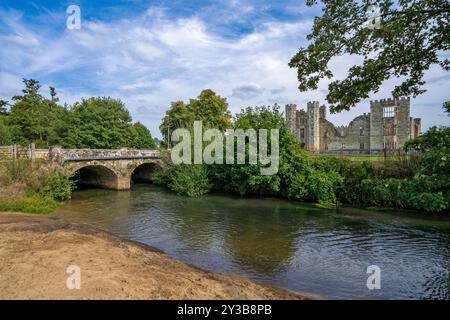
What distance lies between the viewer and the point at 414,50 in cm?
834

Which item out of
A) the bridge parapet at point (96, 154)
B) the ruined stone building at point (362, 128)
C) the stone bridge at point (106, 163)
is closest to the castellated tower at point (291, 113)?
the ruined stone building at point (362, 128)

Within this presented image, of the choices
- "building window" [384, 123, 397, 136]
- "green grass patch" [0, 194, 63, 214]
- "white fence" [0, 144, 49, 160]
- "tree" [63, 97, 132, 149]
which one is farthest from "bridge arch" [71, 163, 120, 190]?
"building window" [384, 123, 397, 136]

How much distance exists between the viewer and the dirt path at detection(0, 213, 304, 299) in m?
7.02

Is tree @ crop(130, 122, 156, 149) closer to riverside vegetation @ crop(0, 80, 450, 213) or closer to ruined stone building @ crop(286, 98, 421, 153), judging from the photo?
riverside vegetation @ crop(0, 80, 450, 213)

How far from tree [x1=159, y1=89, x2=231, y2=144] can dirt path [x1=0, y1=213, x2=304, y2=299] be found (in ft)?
101

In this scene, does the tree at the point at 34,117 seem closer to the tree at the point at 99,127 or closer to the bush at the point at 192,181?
the tree at the point at 99,127

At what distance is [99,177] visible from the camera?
108 feet

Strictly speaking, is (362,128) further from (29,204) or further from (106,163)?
(29,204)

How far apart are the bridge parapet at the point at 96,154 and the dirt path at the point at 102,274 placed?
13.6 m

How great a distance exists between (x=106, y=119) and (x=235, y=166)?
23.1 metres

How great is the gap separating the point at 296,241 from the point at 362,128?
3774 cm

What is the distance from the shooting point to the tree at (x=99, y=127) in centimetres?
3938
